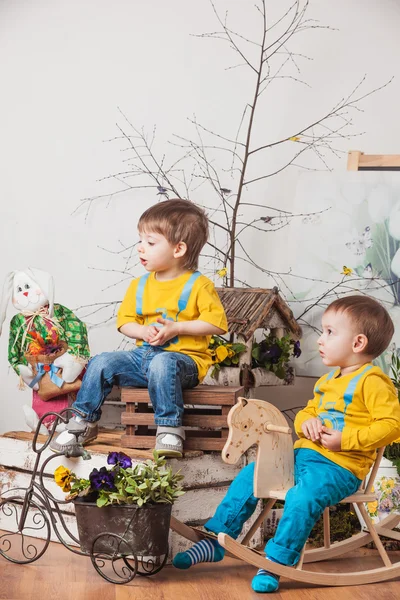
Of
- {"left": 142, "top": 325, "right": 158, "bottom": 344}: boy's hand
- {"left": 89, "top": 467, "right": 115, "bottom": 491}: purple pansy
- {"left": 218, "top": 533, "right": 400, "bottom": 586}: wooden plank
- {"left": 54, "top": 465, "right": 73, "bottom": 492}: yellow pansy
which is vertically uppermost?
{"left": 142, "top": 325, "right": 158, "bottom": 344}: boy's hand

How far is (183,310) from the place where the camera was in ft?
9.63

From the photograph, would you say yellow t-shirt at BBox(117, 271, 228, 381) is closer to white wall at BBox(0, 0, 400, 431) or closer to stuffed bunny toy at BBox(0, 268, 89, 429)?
stuffed bunny toy at BBox(0, 268, 89, 429)

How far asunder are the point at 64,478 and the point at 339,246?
1.72 meters

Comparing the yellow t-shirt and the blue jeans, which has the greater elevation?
the yellow t-shirt

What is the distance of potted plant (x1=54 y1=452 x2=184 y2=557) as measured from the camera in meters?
2.46

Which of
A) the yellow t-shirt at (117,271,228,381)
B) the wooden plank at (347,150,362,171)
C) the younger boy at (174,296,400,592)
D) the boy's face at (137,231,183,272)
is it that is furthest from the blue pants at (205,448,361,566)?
the wooden plank at (347,150,362,171)

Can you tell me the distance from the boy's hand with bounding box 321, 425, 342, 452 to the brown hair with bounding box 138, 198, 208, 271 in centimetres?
82

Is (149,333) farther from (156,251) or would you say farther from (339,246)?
(339,246)

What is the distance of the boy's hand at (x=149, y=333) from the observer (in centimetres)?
287

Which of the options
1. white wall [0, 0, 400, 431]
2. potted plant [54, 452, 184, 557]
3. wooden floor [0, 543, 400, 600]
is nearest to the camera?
wooden floor [0, 543, 400, 600]

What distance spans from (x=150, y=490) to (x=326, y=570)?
2.33ft

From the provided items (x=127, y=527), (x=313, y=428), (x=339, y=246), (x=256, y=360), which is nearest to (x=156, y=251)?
(x=256, y=360)

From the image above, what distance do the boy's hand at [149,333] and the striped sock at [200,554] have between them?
69 centimetres

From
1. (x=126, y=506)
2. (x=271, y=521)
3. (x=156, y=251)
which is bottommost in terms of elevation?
(x=271, y=521)
